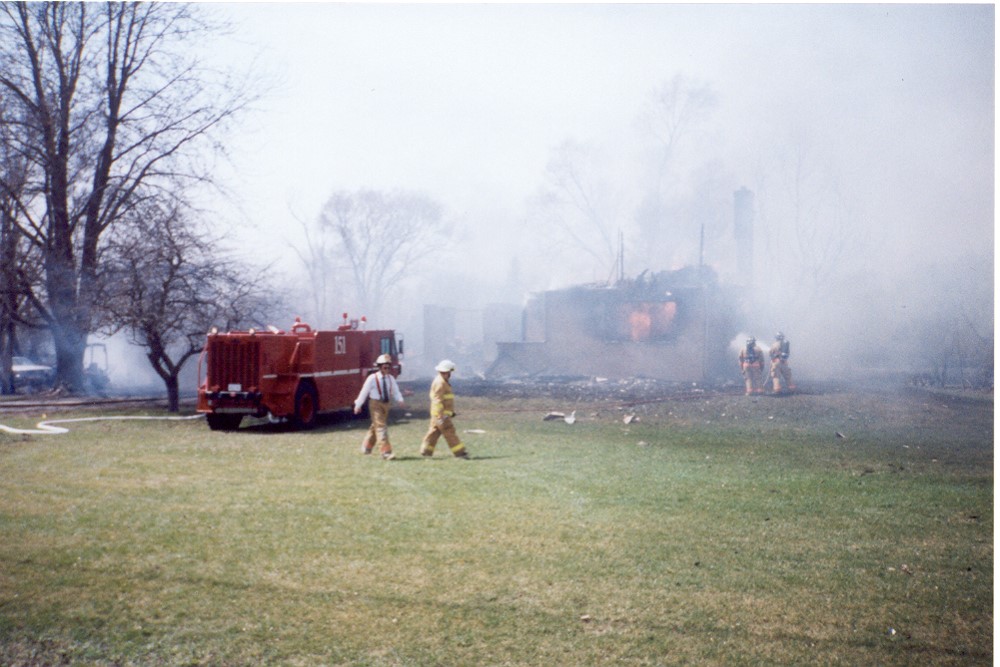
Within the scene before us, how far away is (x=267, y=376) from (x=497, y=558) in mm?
11466

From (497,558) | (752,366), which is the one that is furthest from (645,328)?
(497,558)

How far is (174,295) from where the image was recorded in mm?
21422

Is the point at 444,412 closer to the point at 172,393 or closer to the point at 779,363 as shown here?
the point at 172,393

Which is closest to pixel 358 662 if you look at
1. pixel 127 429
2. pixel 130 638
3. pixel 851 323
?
pixel 130 638

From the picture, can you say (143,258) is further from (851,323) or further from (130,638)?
(851,323)

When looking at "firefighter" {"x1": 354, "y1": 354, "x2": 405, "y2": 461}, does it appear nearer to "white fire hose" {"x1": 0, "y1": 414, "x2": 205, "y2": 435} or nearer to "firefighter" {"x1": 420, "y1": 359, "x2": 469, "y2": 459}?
"firefighter" {"x1": 420, "y1": 359, "x2": 469, "y2": 459}

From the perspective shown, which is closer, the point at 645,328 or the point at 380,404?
the point at 380,404

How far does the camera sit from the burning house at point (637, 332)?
3488 cm

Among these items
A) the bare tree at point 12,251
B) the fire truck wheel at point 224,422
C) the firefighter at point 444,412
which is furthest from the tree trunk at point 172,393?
the firefighter at point 444,412

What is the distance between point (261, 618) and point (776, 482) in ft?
24.3

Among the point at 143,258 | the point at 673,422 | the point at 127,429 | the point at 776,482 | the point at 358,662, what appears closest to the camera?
the point at 358,662

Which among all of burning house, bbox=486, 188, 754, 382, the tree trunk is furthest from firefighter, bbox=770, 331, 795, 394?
the tree trunk

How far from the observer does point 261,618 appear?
18.5 ft

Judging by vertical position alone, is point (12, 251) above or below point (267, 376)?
above
